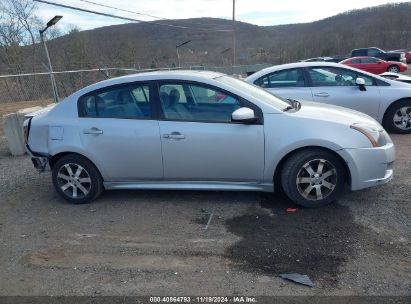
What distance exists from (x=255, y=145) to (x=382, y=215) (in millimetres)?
1551

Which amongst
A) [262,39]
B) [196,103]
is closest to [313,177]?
[196,103]

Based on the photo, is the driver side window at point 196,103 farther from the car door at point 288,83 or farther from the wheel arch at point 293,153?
the car door at point 288,83

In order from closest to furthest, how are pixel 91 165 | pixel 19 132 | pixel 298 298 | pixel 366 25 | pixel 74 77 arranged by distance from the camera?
pixel 298 298 → pixel 91 165 → pixel 19 132 → pixel 74 77 → pixel 366 25

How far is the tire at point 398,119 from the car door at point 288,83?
63.2 inches

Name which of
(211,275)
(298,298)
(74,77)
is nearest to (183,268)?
(211,275)

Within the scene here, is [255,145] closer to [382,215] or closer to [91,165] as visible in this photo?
[382,215]

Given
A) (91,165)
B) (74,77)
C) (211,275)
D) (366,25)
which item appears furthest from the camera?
(366,25)

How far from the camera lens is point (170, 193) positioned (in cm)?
525

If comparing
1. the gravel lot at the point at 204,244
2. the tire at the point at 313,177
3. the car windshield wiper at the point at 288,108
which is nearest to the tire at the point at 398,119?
the gravel lot at the point at 204,244

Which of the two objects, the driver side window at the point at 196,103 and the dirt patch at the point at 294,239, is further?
the driver side window at the point at 196,103

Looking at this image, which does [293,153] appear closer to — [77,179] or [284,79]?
[77,179]

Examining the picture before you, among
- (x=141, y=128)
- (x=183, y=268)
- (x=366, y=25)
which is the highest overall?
(x=366, y=25)

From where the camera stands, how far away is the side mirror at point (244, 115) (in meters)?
4.29

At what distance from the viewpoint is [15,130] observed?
7.74 meters
